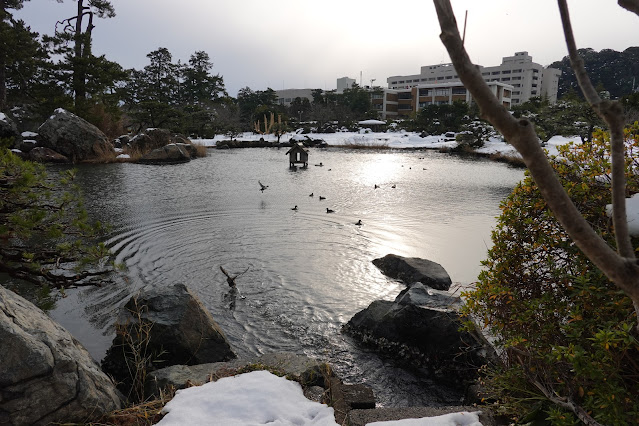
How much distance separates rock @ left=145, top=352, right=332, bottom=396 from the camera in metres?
3.33

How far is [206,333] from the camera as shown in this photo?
4.20 m

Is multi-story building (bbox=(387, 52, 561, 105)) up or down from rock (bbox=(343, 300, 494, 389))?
up

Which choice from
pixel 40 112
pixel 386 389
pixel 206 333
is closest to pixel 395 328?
pixel 386 389

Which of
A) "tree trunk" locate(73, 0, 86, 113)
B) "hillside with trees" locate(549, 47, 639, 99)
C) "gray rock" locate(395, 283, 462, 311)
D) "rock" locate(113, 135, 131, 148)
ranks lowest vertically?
"gray rock" locate(395, 283, 462, 311)

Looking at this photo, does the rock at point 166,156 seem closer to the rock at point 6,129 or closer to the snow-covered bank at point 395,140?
the rock at point 6,129

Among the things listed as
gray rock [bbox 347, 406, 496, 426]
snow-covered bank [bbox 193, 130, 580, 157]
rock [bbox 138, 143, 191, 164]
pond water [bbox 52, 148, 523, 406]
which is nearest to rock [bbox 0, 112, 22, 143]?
pond water [bbox 52, 148, 523, 406]

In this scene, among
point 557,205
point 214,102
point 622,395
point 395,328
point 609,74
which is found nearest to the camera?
point 557,205

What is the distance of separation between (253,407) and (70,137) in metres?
21.2

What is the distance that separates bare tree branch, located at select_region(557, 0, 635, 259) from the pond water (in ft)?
10.2

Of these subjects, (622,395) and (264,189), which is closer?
(622,395)

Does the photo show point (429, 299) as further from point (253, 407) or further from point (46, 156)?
point (46, 156)

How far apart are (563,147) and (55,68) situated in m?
27.2

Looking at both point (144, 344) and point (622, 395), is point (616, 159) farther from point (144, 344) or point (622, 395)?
point (144, 344)

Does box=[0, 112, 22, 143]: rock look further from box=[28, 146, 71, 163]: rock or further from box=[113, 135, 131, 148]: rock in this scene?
box=[113, 135, 131, 148]: rock
